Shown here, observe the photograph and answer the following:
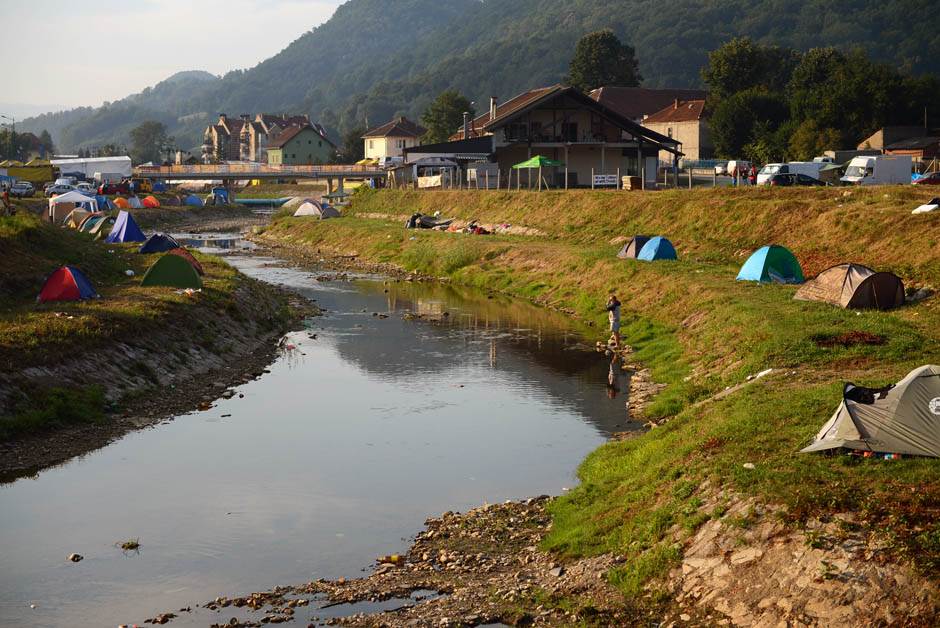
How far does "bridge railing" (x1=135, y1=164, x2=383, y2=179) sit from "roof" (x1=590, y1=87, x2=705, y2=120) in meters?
Answer: 29.3

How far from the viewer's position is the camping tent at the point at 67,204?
77.1 m

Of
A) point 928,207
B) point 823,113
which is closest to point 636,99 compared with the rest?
point 823,113

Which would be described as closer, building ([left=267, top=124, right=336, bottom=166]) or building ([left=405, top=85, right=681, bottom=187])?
building ([left=405, top=85, right=681, bottom=187])

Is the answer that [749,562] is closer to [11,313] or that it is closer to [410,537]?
[410,537]

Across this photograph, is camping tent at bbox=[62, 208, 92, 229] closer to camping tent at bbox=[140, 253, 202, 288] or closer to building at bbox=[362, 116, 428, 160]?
camping tent at bbox=[140, 253, 202, 288]

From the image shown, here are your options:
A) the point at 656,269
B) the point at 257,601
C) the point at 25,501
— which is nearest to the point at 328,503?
the point at 257,601

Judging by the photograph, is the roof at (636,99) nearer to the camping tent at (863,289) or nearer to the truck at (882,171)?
the truck at (882,171)

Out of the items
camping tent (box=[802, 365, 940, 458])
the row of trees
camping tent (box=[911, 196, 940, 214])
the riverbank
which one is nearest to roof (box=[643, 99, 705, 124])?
the row of trees

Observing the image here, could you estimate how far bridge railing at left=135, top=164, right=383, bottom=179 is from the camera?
Answer: 113 m

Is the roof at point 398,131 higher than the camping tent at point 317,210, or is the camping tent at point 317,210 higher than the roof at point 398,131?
the roof at point 398,131

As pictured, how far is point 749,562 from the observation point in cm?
1400

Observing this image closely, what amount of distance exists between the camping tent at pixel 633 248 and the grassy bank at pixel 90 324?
48.9 feet

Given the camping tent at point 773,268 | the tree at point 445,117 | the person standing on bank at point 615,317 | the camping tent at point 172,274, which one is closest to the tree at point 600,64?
the tree at point 445,117

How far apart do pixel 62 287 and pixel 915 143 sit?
71376 mm
